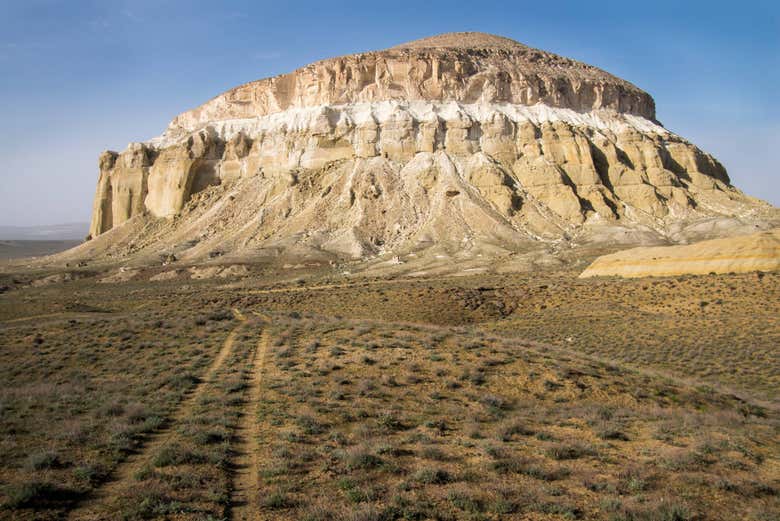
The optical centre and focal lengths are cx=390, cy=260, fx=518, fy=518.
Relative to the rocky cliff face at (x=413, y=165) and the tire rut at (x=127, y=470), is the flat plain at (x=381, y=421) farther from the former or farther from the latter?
the rocky cliff face at (x=413, y=165)

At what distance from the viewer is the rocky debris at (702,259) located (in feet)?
96.6

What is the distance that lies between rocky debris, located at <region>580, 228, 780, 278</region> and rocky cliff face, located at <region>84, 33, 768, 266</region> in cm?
2043

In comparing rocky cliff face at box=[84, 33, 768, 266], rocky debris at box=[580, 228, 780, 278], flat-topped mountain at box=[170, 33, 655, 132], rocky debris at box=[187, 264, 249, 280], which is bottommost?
rocky debris at box=[187, 264, 249, 280]

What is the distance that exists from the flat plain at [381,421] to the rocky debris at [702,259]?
696 cm

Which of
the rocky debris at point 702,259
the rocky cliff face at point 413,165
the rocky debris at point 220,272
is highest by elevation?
the rocky cliff face at point 413,165

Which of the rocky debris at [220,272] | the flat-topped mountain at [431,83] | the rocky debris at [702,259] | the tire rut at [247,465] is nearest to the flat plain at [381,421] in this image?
the tire rut at [247,465]

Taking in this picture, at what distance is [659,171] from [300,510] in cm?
7341

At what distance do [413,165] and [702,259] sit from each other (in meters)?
43.9

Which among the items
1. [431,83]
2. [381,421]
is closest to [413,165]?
[431,83]

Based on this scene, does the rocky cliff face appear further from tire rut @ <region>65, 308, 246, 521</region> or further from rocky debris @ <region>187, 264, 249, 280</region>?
tire rut @ <region>65, 308, 246, 521</region>

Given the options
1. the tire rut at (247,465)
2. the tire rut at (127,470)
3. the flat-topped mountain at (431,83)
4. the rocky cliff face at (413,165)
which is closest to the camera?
the tire rut at (127,470)

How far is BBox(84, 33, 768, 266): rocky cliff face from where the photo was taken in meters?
62.9

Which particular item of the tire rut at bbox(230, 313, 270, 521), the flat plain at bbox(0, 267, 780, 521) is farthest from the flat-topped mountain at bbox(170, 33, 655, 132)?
the tire rut at bbox(230, 313, 270, 521)

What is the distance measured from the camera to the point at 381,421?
9836 millimetres
